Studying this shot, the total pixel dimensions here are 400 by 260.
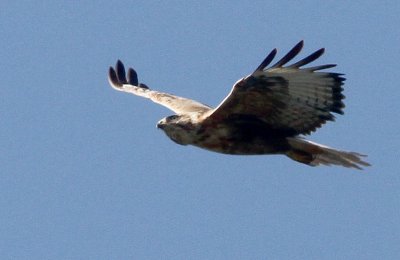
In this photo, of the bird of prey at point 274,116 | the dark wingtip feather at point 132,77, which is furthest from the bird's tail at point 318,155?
the dark wingtip feather at point 132,77

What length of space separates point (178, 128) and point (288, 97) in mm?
1070

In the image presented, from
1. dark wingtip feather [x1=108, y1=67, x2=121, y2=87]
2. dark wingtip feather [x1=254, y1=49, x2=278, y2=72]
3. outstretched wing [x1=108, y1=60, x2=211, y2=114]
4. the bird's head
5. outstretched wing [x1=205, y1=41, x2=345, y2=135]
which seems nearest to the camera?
dark wingtip feather [x1=254, y1=49, x2=278, y2=72]

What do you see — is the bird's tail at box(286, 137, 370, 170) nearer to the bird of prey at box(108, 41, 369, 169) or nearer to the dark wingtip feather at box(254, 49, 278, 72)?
the bird of prey at box(108, 41, 369, 169)

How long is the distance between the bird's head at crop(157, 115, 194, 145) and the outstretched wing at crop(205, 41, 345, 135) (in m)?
0.27

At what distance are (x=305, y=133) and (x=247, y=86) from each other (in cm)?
89

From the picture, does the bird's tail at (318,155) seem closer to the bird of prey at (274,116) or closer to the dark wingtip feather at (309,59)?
the bird of prey at (274,116)

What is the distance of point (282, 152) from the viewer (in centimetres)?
1112

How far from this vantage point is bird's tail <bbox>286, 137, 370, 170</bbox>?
36.4ft

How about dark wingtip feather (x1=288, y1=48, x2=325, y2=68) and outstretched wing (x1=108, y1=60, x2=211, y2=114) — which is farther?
outstretched wing (x1=108, y1=60, x2=211, y2=114)

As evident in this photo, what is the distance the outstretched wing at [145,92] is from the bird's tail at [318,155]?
109cm

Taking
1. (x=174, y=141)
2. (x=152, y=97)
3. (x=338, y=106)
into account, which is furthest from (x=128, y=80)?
(x=338, y=106)

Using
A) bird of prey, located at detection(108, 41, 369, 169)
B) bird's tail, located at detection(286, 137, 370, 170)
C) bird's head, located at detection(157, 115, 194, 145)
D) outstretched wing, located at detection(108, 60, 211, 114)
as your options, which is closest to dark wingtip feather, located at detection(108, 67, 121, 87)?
outstretched wing, located at detection(108, 60, 211, 114)

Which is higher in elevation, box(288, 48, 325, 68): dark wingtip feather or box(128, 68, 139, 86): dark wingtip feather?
box(128, 68, 139, 86): dark wingtip feather

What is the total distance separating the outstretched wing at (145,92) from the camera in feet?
40.5
